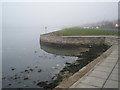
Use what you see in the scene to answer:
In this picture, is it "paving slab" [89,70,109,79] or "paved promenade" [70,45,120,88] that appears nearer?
"paved promenade" [70,45,120,88]

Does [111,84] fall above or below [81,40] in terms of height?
below

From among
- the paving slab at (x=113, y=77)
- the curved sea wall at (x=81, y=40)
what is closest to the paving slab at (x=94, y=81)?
the paving slab at (x=113, y=77)

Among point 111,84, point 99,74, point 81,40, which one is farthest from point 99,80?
point 81,40

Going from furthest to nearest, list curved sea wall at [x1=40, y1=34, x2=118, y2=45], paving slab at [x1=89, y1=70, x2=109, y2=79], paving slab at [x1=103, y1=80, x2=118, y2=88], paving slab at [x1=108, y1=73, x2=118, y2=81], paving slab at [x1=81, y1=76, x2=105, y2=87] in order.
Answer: curved sea wall at [x1=40, y1=34, x2=118, y2=45] → paving slab at [x1=89, y1=70, x2=109, y2=79] → paving slab at [x1=108, y1=73, x2=118, y2=81] → paving slab at [x1=81, y1=76, x2=105, y2=87] → paving slab at [x1=103, y1=80, x2=118, y2=88]

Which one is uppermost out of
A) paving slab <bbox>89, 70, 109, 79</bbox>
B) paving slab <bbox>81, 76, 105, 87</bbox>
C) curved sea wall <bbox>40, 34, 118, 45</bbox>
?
curved sea wall <bbox>40, 34, 118, 45</bbox>

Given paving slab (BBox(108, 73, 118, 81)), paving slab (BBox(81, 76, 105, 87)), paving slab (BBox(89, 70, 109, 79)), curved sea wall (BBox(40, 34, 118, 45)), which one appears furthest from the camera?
curved sea wall (BBox(40, 34, 118, 45))

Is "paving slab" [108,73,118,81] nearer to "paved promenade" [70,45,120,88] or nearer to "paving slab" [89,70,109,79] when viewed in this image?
"paved promenade" [70,45,120,88]

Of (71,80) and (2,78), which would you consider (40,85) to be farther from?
(71,80)

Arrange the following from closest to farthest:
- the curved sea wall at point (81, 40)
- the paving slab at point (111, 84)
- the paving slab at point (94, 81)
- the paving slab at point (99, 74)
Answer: the paving slab at point (111, 84) → the paving slab at point (94, 81) → the paving slab at point (99, 74) → the curved sea wall at point (81, 40)

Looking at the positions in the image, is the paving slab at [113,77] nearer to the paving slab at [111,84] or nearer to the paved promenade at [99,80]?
the paved promenade at [99,80]

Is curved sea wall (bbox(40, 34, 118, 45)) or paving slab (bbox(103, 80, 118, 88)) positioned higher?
curved sea wall (bbox(40, 34, 118, 45))

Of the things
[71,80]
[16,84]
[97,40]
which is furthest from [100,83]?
[97,40]

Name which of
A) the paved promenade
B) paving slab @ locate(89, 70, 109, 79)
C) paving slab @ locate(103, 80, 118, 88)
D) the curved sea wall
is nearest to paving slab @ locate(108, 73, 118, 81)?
the paved promenade

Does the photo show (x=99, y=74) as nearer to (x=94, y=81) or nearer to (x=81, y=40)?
(x=94, y=81)
